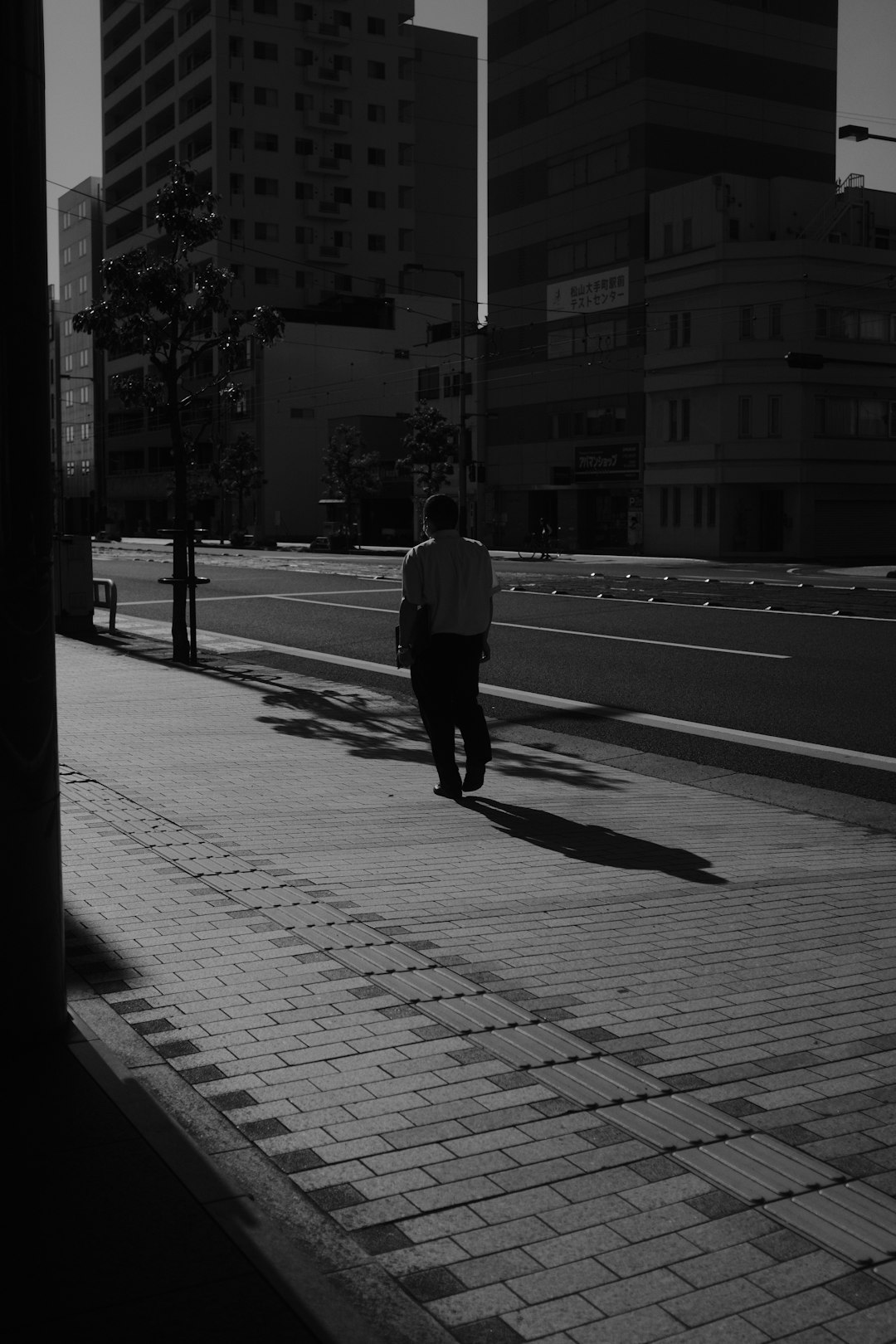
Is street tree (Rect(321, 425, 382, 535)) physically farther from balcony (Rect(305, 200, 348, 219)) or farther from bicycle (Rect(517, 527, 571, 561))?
balcony (Rect(305, 200, 348, 219))

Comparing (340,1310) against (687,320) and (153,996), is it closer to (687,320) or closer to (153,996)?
(153,996)

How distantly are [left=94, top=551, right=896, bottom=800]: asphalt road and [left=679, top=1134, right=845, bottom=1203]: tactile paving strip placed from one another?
558 cm

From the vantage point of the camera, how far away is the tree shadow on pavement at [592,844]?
262 inches

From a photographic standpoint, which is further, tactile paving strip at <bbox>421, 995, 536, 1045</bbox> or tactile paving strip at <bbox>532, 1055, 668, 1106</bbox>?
tactile paving strip at <bbox>421, 995, 536, 1045</bbox>

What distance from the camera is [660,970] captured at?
4.99 metres

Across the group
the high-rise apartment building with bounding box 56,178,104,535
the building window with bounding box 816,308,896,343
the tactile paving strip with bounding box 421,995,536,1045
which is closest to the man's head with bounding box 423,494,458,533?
the tactile paving strip with bounding box 421,995,536,1045

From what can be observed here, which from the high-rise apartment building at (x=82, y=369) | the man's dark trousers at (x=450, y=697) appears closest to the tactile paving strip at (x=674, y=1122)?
the man's dark trousers at (x=450, y=697)

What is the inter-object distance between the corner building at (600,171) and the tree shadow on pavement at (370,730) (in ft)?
157

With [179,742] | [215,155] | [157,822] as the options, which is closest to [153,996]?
[157,822]

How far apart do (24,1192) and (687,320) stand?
56.6 m

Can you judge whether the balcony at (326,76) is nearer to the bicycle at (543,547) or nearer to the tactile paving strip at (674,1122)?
the bicycle at (543,547)

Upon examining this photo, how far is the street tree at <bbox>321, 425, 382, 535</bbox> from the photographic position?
73.6 meters

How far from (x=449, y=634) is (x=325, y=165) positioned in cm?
8997

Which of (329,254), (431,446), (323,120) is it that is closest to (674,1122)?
(431,446)
